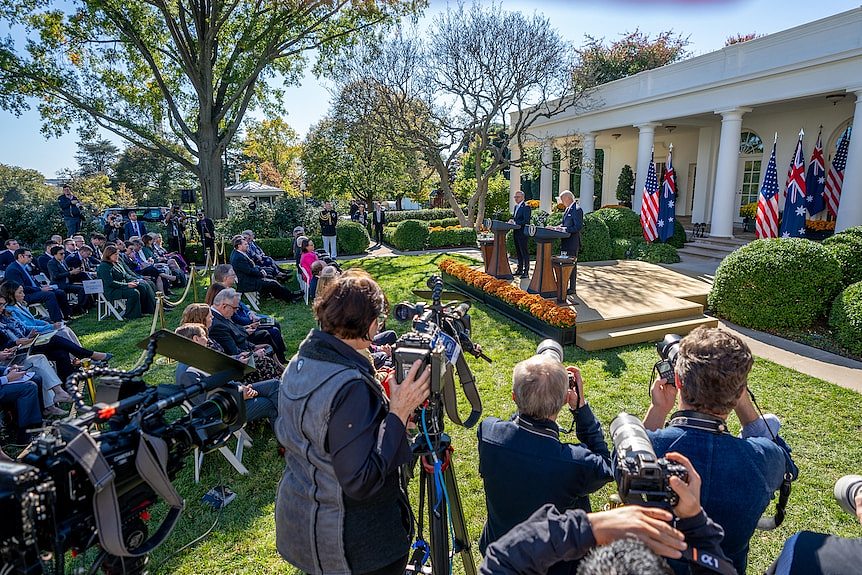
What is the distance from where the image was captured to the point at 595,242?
40.5 ft

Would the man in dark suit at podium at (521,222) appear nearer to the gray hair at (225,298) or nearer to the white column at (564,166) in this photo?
the gray hair at (225,298)

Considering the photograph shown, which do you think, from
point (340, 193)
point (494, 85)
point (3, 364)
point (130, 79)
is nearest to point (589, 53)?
point (494, 85)

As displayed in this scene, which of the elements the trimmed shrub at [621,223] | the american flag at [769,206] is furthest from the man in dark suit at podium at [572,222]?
the american flag at [769,206]

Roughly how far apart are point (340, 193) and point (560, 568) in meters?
27.4

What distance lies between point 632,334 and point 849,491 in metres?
5.50

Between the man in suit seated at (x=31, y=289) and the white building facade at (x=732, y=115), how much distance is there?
631 inches

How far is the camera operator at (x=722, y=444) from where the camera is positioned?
170 cm

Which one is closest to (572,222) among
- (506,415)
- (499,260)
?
(499,260)

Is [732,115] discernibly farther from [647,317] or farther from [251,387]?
[251,387]

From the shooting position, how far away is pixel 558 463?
1.88 metres

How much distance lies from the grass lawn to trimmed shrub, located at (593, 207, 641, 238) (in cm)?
720

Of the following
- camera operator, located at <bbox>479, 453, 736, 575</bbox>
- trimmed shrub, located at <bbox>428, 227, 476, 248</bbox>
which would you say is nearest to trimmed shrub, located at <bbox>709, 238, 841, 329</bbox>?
camera operator, located at <bbox>479, 453, 736, 575</bbox>

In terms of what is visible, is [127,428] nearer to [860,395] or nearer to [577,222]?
[860,395]

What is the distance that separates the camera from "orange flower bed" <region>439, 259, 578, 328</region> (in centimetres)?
687
